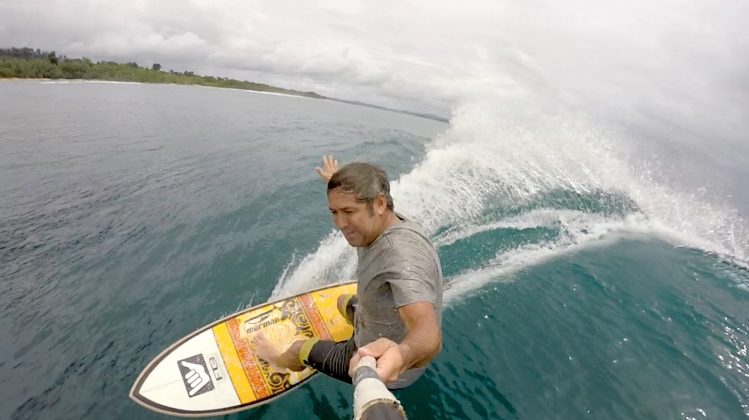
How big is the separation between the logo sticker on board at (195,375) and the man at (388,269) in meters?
3.43

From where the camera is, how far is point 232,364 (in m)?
6.12

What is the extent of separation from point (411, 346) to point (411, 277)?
1.84 ft

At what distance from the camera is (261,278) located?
923cm

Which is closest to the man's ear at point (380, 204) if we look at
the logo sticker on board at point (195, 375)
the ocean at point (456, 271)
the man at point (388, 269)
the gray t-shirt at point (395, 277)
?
the man at point (388, 269)

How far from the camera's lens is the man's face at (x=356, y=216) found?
3.25 metres

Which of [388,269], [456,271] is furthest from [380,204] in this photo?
[456,271]

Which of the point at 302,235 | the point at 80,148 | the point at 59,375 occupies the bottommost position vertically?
the point at 59,375

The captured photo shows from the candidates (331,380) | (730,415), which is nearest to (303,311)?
(331,380)

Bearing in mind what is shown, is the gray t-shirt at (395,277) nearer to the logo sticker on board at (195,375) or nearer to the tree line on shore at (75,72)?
the logo sticker on board at (195,375)

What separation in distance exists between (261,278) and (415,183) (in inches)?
310

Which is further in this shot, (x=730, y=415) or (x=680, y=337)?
(x=680, y=337)

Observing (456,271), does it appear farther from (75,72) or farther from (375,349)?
(75,72)

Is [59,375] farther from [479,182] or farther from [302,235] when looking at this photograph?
[479,182]

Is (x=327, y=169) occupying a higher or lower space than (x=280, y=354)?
higher
